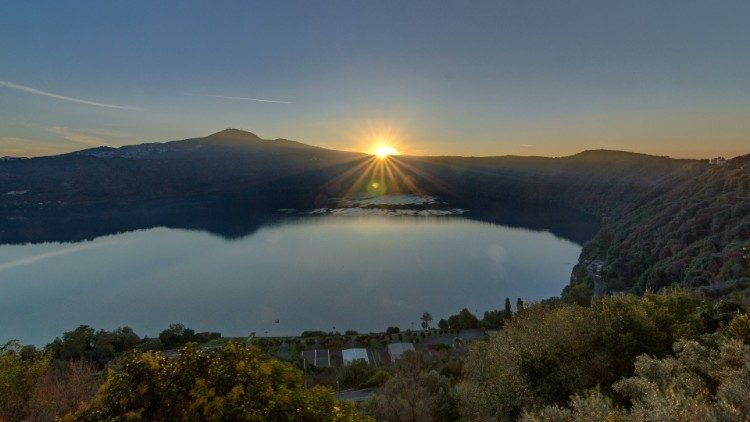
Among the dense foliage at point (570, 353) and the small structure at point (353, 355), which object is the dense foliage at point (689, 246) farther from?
the small structure at point (353, 355)

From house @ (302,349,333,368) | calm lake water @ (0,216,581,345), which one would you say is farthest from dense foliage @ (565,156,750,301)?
house @ (302,349,333,368)

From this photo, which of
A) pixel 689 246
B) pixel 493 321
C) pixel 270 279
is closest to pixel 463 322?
pixel 493 321

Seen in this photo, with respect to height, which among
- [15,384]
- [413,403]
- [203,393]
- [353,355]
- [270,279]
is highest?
[203,393]

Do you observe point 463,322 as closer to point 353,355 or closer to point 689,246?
point 353,355

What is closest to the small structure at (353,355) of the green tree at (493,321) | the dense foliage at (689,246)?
the green tree at (493,321)

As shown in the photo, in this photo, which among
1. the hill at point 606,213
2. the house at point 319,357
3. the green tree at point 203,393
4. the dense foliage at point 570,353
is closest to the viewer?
the green tree at point 203,393

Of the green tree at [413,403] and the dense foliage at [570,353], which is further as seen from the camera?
the green tree at [413,403]
